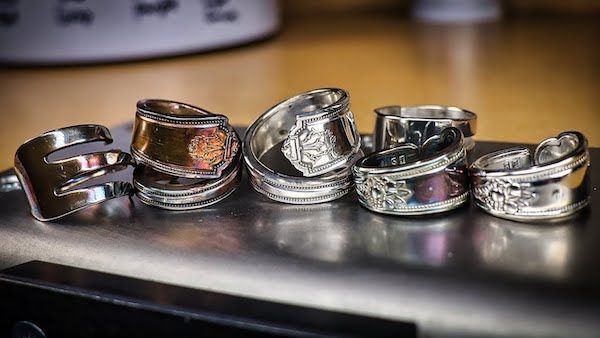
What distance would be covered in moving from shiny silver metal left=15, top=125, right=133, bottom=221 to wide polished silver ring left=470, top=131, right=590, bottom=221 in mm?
162

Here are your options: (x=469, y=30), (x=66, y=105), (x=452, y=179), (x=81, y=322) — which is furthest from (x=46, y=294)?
(x=469, y=30)

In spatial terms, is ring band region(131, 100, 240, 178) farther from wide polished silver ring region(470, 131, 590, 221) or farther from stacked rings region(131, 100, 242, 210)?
wide polished silver ring region(470, 131, 590, 221)

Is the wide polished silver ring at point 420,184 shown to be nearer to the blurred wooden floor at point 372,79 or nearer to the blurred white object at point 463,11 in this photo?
the blurred wooden floor at point 372,79

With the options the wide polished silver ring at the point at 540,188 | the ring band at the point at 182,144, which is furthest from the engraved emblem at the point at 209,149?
the wide polished silver ring at the point at 540,188

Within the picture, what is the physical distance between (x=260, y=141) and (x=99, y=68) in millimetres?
401

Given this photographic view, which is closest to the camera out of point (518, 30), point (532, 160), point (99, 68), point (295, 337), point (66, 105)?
point (295, 337)

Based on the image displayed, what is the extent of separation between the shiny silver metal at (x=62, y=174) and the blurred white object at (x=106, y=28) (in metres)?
0.43

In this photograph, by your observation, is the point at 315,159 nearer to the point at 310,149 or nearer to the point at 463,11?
the point at 310,149

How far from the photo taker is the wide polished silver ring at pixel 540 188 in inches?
11.8

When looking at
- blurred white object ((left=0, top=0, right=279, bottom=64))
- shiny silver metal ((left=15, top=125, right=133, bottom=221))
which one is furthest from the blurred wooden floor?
shiny silver metal ((left=15, top=125, right=133, bottom=221))

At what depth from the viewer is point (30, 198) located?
13.6 inches

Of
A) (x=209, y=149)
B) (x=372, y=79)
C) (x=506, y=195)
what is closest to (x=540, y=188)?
(x=506, y=195)

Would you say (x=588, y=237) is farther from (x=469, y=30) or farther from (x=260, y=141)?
(x=469, y=30)

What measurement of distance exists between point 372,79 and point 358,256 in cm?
41
